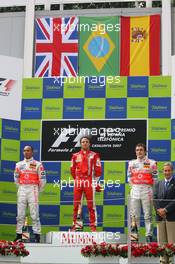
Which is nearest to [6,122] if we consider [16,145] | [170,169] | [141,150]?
[16,145]

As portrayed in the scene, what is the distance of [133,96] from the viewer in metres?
12.0

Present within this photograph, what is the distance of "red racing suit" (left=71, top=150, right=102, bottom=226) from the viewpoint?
10250mm

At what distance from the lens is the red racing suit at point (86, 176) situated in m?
10.2

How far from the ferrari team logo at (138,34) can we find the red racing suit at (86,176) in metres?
2.81

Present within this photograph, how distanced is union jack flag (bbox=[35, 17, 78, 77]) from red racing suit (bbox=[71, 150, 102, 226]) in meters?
2.39

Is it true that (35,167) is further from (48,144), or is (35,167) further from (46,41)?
(46,41)

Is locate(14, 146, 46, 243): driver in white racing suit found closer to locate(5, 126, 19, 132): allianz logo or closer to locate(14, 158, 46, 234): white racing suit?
locate(14, 158, 46, 234): white racing suit

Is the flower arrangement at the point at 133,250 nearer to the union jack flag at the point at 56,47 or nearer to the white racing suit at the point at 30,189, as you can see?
the white racing suit at the point at 30,189

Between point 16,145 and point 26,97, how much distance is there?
0.91 metres

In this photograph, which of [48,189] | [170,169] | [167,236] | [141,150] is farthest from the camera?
[48,189]

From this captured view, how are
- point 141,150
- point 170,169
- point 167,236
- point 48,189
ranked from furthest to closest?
point 48,189
point 141,150
point 170,169
point 167,236

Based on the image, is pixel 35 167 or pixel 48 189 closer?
pixel 35 167

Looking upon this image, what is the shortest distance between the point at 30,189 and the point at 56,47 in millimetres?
3214

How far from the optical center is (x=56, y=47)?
1241 centimetres
